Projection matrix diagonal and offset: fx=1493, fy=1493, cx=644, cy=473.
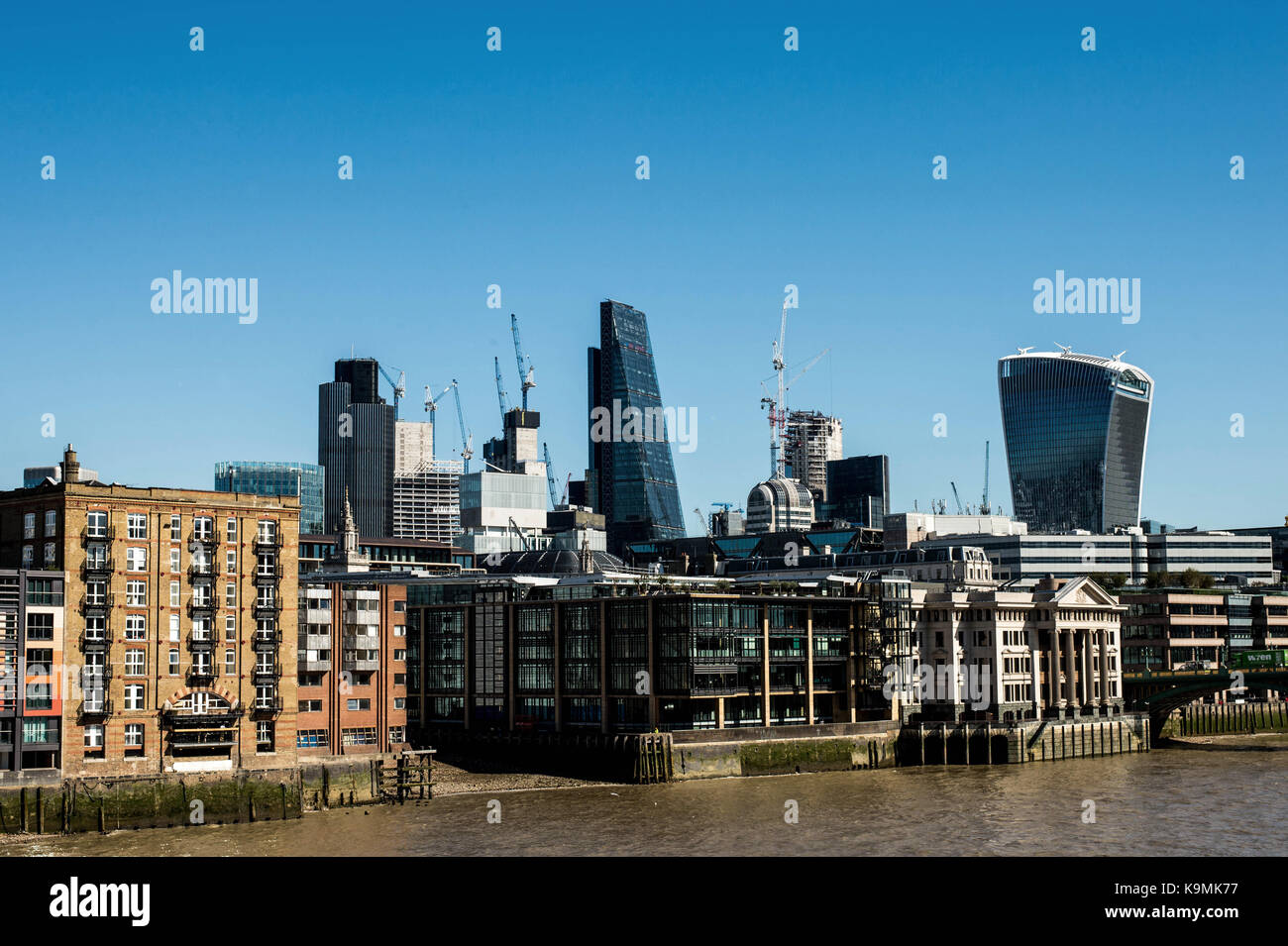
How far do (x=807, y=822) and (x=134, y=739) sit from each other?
4381 centimetres

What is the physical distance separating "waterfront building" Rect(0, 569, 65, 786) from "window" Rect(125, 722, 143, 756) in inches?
190

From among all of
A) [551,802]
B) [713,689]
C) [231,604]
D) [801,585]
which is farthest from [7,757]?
[801,585]

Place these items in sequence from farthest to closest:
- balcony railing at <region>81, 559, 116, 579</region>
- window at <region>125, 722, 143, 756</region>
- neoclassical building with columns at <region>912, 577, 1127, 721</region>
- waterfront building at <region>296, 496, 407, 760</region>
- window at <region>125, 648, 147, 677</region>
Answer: neoclassical building with columns at <region>912, 577, 1127, 721</region> → waterfront building at <region>296, 496, 407, 760</region> → window at <region>125, 648, 147, 677</region> → window at <region>125, 722, 143, 756</region> → balcony railing at <region>81, 559, 116, 579</region>

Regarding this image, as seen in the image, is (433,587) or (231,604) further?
(433,587)

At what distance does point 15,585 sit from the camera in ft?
304

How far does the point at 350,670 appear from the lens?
11512cm

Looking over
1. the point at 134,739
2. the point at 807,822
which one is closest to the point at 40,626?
the point at 134,739

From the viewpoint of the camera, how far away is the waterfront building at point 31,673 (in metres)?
90.8

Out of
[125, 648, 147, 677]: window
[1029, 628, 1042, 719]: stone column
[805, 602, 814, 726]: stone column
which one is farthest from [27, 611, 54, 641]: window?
[1029, 628, 1042, 719]: stone column

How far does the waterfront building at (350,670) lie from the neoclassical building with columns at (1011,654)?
60001mm

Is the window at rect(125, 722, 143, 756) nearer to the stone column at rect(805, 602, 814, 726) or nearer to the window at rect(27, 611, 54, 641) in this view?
the window at rect(27, 611, 54, 641)

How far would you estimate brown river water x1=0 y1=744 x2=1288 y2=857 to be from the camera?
8100cm
